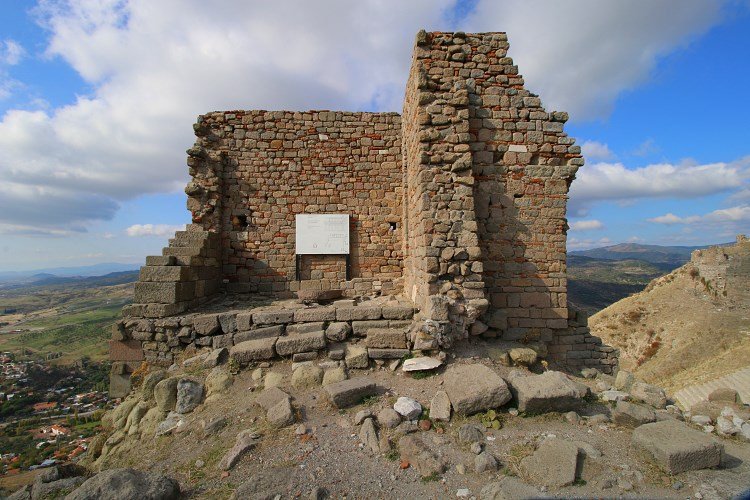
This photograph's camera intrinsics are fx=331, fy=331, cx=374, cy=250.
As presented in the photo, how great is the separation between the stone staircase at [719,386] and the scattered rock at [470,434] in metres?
11.6

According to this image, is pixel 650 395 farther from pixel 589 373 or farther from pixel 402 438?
pixel 402 438

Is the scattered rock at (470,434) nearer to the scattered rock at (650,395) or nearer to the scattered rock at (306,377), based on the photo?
the scattered rock at (306,377)

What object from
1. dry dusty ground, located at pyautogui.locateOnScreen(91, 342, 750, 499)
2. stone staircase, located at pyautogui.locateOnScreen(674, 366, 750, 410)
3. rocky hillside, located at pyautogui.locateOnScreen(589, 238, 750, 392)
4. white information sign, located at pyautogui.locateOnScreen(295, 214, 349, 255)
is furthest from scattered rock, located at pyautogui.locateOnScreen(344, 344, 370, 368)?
rocky hillside, located at pyautogui.locateOnScreen(589, 238, 750, 392)

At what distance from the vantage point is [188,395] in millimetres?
5164

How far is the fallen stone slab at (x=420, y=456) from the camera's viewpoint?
328 cm

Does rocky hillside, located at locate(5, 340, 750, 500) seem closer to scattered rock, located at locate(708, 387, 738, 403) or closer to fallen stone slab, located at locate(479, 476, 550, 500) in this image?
fallen stone slab, located at locate(479, 476, 550, 500)

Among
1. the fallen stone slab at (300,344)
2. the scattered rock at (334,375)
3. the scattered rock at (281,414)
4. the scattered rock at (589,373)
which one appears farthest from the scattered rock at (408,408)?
the scattered rock at (589,373)

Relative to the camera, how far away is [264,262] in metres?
9.40

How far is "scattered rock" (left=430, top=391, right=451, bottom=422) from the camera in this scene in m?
4.08

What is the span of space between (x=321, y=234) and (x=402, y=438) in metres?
6.44

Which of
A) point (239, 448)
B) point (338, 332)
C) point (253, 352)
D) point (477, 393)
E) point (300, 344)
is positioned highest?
point (338, 332)

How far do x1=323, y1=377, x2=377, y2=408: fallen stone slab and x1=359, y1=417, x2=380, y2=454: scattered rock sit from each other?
0.46 metres

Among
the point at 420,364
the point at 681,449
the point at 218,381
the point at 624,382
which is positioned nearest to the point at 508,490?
the point at 681,449

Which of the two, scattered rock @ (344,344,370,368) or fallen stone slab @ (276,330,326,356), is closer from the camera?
scattered rock @ (344,344,370,368)
